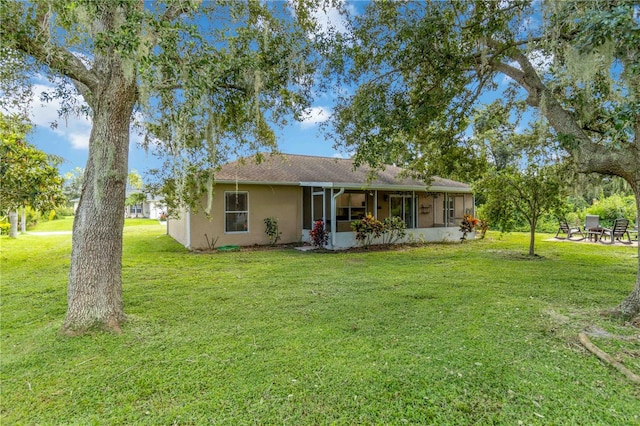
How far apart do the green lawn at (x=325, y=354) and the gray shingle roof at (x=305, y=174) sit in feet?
17.5

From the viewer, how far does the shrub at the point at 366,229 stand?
11.5m

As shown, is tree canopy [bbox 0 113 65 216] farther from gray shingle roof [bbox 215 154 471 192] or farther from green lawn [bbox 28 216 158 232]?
green lawn [bbox 28 216 158 232]

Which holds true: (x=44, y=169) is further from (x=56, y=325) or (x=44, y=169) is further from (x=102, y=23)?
(x=102, y=23)

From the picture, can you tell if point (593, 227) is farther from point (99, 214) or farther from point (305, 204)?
point (99, 214)

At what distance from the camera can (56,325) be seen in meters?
4.26

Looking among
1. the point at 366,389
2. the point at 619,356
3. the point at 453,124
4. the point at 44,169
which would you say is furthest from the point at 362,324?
the point at 44,169

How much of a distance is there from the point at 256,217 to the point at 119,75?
8379mm

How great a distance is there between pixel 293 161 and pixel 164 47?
37.6 feet

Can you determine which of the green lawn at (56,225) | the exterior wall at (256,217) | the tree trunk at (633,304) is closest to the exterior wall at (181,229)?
the exterior wall at (256,217)

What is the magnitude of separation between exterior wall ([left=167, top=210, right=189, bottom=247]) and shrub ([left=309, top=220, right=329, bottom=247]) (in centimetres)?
434

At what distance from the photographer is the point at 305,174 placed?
44.0 feet

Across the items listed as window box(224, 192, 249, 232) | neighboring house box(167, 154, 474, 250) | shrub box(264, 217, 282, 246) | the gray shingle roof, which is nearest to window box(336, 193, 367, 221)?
neighboring house box(167, 154, 474, 250)

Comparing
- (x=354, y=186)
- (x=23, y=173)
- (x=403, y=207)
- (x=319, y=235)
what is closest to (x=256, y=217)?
(x=319, y=235)

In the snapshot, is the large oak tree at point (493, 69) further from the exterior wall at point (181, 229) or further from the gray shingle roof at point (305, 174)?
the exterior wall at point (181, 229)
